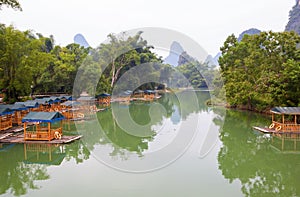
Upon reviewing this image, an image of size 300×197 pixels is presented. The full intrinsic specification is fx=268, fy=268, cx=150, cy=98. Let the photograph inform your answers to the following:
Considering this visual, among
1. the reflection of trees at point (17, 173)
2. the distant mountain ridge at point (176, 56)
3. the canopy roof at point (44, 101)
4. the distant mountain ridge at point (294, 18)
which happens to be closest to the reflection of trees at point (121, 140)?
the reflection of trees at point (17, 173)

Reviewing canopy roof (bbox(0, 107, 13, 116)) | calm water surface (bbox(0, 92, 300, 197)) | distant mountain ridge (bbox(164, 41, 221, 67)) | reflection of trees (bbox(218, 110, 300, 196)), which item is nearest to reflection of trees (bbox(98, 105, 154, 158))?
calm water surface (bbox(0, 92, 300, 197))

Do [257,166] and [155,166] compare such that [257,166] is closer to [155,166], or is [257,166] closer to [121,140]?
[155,166]

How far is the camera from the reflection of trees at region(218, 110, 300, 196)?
7262mm

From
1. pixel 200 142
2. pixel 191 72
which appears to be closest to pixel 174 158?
pixel 200 142

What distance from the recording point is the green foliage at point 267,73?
51.6 feet

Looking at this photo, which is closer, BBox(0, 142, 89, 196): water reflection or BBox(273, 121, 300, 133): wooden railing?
BBox(0, 142, 89, 196): water reflection

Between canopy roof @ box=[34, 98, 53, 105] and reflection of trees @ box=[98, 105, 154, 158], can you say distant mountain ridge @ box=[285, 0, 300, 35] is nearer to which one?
canopy roof @ box=[34, 98, 53, 105]

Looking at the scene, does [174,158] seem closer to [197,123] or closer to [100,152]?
[100,152]

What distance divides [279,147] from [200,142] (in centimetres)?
336

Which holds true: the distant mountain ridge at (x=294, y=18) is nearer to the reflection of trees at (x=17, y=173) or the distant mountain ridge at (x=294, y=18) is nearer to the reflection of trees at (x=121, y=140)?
the reflection of trees at (x=121, y=140)

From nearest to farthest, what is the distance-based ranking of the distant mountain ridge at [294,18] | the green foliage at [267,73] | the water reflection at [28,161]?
the water reflection at [28,161] < the green foliage at [267,73] < the distant mountain ridge at [294,18]

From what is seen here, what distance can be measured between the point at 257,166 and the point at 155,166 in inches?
136

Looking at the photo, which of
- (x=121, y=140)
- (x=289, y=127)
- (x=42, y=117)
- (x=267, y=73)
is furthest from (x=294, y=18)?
(x=42, y=117)

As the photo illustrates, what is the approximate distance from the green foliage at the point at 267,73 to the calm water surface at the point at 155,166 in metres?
3.86
